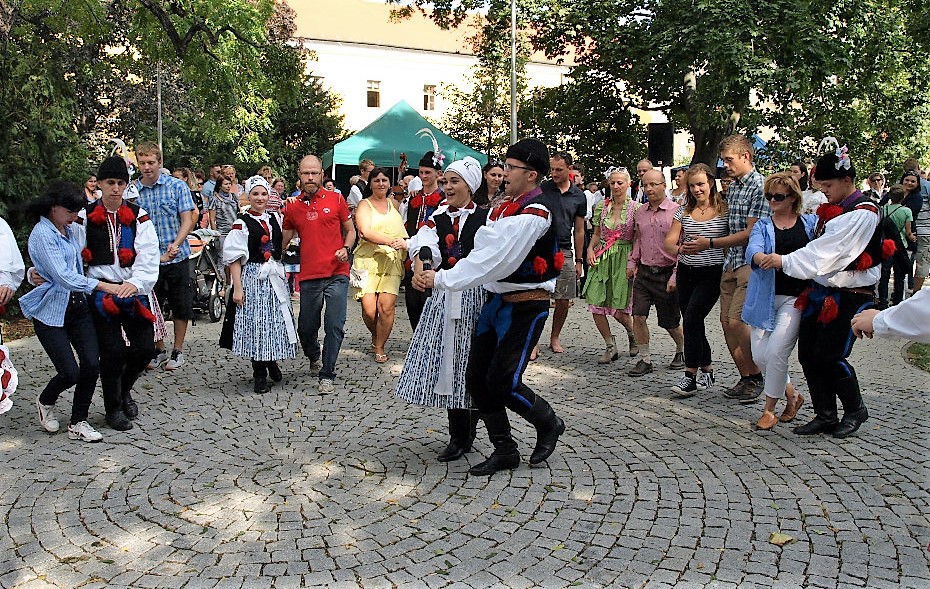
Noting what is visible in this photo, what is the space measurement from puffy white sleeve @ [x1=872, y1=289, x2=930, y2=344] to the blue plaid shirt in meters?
6.33

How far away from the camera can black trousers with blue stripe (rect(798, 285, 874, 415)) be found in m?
5.71

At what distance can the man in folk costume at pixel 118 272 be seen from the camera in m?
5.96

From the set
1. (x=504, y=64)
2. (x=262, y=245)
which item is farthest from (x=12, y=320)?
(x=504, y=64)

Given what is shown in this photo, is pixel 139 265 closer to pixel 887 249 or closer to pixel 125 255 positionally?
pixel 125 255

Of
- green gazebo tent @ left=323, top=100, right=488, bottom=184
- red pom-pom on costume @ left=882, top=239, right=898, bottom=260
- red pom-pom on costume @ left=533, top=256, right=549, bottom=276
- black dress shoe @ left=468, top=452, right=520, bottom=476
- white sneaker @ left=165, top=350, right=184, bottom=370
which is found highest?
green gazebo tent @ left=323, top=100, right=488, bottom=184

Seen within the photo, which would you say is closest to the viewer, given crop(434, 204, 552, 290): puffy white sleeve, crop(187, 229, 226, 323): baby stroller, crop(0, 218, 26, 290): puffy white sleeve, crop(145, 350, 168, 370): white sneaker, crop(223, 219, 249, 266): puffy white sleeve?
crop(434, 204, 552, 290): puffy white sleeve

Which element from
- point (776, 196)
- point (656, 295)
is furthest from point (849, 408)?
point (656, 295)

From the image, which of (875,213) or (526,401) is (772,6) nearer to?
(875,213)

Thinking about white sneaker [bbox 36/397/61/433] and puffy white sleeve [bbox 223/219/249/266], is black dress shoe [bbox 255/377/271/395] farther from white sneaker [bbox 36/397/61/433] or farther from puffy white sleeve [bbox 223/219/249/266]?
white sneaker [bbox 36/397/61/433]

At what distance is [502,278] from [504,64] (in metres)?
21.3

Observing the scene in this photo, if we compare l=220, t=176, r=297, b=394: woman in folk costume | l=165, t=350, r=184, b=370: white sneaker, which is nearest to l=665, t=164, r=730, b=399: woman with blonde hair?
l=220, t=176, r=297, b=394: woman in folk costume

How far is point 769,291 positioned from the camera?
19.9 ft

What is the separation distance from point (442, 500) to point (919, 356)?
650 cm

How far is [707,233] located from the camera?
22.8 ft
